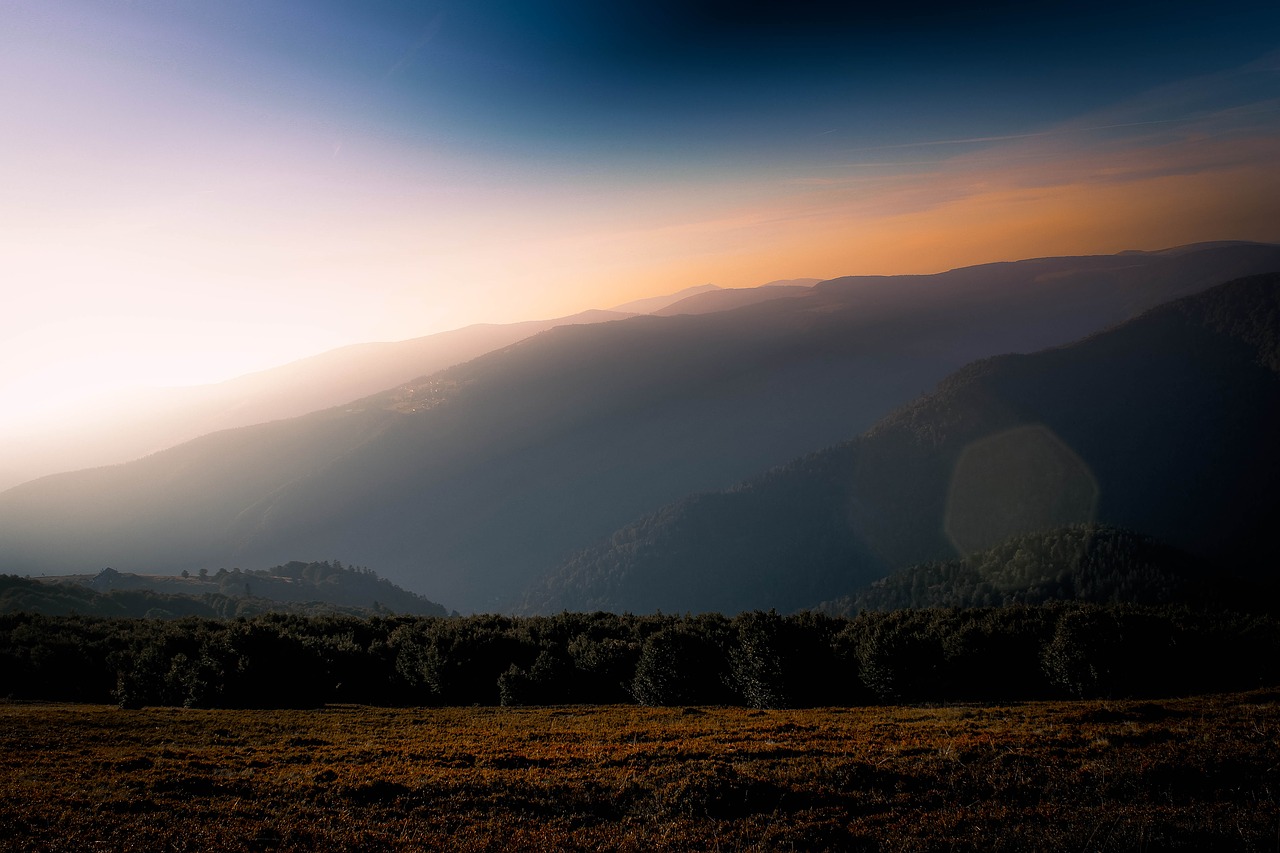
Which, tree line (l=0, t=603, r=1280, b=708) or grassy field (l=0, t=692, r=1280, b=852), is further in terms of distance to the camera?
tree line (l=0, t=603, r=1280, b=708)

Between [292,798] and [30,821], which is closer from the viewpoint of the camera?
[30,821]

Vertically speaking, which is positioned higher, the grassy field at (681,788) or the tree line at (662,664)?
the grassy field at (681,788)

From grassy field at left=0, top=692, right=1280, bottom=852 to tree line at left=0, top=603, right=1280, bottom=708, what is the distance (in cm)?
2141

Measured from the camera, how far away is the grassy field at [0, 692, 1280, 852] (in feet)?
66.3

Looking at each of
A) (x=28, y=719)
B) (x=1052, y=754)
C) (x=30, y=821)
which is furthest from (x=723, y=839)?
(x=28, y=719)

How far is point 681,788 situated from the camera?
24.6 m

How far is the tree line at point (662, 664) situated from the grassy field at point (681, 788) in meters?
21.4

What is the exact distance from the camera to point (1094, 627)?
7050 centimetres

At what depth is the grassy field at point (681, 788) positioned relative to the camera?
20.2 metres

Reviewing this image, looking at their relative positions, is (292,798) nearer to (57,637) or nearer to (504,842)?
(504,842)

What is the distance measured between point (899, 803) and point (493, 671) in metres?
57.4

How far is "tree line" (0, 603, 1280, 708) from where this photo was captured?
62.8m

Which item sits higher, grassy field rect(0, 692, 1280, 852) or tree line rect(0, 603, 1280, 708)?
grassy field rect(0, 692, 1280, 852)

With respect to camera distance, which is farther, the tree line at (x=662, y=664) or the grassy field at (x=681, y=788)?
the tree line at (x=662, y=664)
